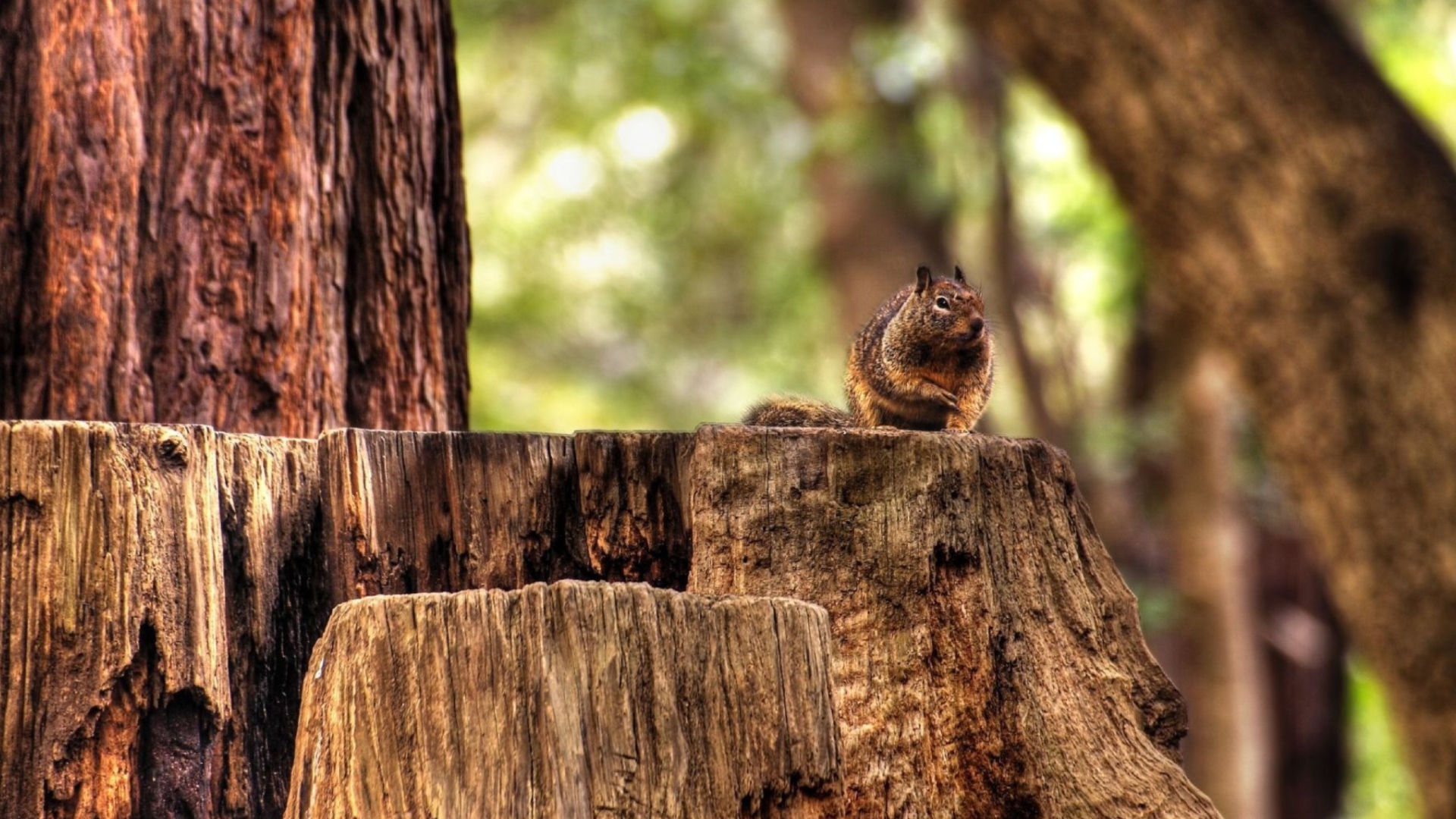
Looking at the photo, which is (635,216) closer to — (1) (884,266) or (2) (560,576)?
(1) (884,266)

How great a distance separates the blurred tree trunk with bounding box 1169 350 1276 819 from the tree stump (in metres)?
6.38

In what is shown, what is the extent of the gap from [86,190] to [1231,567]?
7.35 metres

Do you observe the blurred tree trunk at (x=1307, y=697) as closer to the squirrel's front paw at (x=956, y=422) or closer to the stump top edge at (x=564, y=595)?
the squirrel's front paw at (x=956, y=422)

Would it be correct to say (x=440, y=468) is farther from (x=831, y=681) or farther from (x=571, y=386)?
(x=571, y=386)

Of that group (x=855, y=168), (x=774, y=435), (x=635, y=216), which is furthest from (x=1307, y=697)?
(x=774, y=435)

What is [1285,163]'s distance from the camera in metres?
5.84

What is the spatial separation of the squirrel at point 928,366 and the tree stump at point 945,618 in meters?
0.93

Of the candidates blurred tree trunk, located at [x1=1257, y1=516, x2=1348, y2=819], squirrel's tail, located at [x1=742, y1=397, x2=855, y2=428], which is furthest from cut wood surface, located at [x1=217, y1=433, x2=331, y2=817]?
blurred tree trunk, located at [x1=1257, y1=516, x2=1348, y2=819]

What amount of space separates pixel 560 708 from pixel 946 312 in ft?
6.47

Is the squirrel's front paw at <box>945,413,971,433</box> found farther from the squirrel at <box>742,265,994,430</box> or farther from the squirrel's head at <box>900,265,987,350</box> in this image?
the squirrel's head at <box>900,265,987,350</box>

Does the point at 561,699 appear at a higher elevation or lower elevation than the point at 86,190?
lower

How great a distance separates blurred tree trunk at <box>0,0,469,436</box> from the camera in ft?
10.3

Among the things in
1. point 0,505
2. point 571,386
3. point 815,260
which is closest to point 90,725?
point 0,505

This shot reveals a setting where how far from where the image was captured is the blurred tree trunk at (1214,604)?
28.9ft
